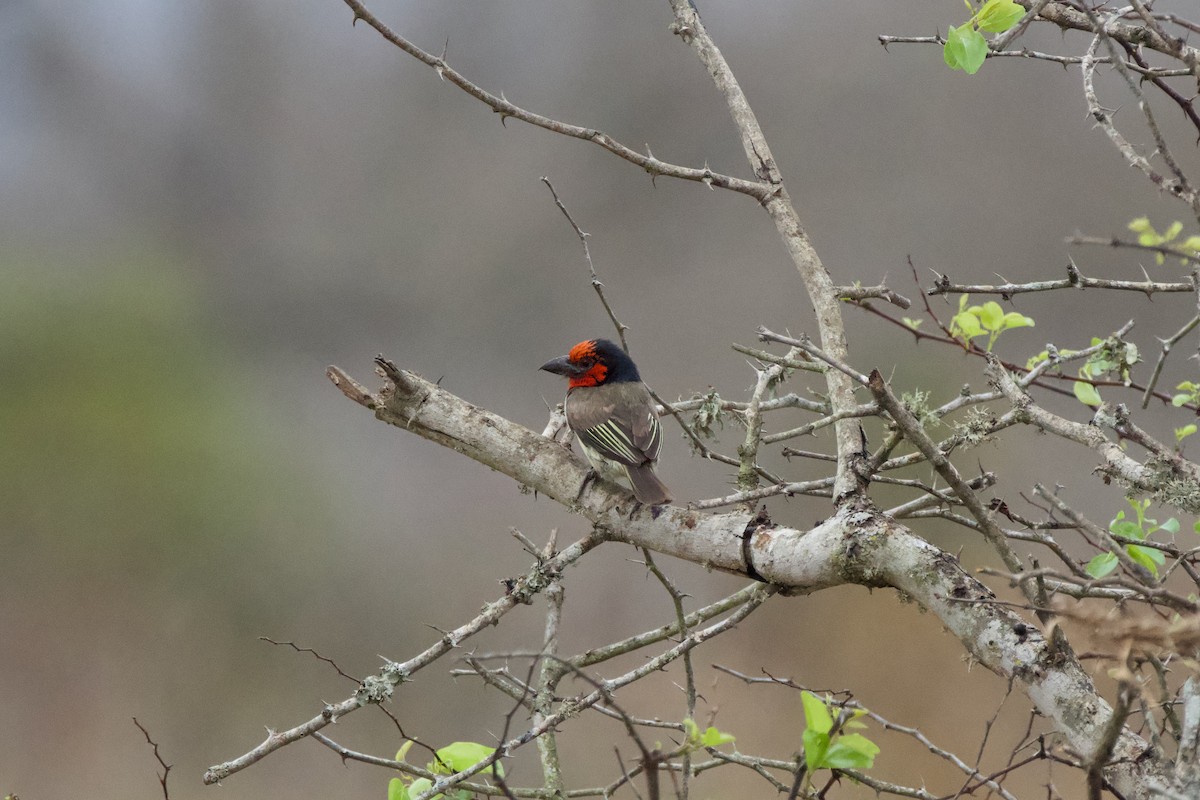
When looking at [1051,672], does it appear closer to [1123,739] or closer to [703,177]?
[1123,739]

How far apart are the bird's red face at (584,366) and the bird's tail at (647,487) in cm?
135

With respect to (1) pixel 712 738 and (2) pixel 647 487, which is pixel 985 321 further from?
(1) pixel 712 738

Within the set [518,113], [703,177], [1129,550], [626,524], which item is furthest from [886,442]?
[518,113]

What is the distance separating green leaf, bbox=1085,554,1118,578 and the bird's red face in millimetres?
2748

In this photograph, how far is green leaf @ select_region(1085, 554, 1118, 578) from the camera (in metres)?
2.45

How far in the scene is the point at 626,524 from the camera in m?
3.29

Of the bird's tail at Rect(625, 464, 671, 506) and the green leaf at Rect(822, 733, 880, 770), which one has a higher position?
the bird's tail at Rect(625, 464, 671, 506)

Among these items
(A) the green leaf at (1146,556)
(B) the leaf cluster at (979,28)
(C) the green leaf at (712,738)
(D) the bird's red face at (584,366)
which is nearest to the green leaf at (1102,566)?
(A) the green leaf at (1146,556)

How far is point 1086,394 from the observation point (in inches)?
113

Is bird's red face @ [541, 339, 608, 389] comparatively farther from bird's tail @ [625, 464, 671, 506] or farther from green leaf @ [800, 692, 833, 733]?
green leaf @ [800, 692, 833, 733]

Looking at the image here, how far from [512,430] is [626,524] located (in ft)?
1.86

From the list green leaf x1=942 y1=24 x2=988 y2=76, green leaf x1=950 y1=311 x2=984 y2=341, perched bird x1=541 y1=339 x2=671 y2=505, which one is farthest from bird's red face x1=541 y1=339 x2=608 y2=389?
green leaf x1=942 y1=24 x2=988 y2=76

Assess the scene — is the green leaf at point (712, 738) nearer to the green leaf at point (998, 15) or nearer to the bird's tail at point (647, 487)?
the bird's tail at point (647, 487)

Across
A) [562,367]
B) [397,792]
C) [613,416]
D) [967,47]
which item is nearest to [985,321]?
[967,47]
